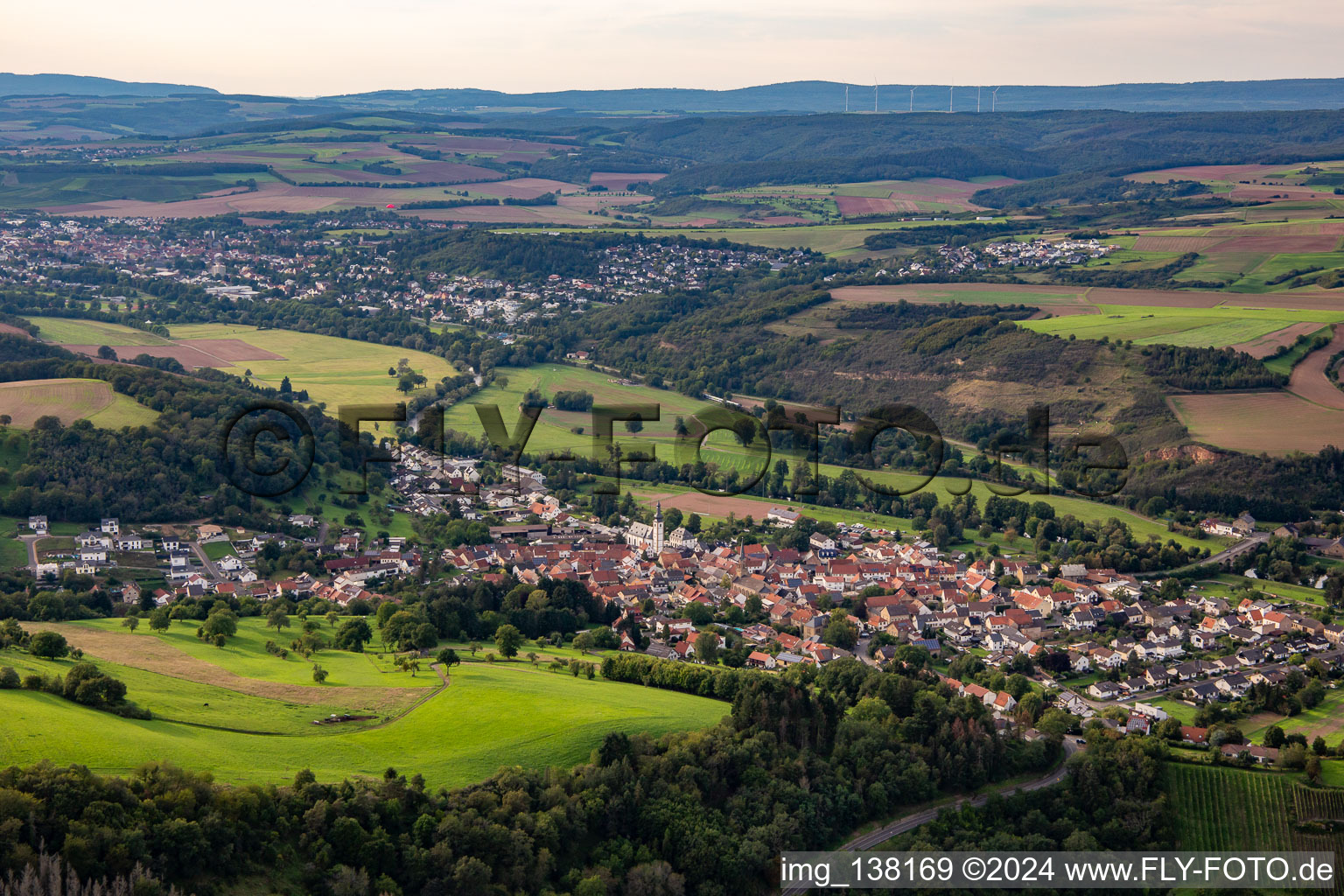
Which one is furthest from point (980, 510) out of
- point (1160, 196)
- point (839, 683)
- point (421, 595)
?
point (1160, 196)

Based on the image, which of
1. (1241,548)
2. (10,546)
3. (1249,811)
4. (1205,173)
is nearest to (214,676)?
(10,546)

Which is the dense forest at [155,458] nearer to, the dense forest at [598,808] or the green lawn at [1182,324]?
the dense forest at [598,808]

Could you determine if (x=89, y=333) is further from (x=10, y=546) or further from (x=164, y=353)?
(x=10, y=546)

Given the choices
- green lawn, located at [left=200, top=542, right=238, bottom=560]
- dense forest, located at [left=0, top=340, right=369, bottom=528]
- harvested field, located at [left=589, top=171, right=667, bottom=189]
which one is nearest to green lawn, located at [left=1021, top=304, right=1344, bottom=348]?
dense forest, located at [left=0, top=340, right=369, bottom=528]

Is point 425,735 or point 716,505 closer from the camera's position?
point 425,735

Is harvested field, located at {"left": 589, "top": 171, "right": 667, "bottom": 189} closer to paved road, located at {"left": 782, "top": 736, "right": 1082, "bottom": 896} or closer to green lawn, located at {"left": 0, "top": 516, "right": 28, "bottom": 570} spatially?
green lawn, located at {"left": 0, "top": 516, "right": 28, "bottom": 570}
